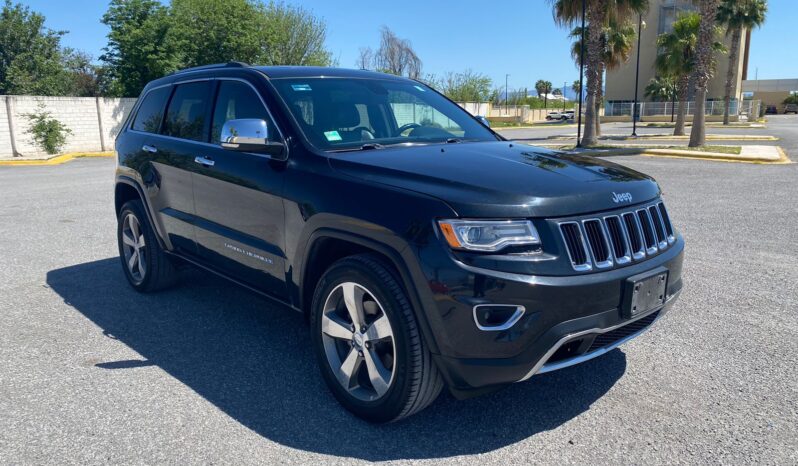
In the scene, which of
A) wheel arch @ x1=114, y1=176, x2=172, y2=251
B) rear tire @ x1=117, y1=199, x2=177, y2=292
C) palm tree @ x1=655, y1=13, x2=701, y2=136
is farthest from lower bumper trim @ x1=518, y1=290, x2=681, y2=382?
palm tree @ x1=655, y1=13, x2=701, y2=136

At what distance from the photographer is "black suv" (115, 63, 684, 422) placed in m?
2.74

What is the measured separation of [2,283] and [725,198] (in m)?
10.1

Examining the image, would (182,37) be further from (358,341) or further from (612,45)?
(358,341)

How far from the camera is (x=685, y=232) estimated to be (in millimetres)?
7547

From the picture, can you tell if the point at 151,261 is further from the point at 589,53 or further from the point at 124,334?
the point at 589,53

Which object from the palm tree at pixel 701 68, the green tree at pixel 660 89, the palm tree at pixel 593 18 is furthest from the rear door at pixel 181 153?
the green tree at pixel 660 89

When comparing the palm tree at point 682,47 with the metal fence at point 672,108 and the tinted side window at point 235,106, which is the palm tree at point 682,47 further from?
the tinted side window at point 235,106

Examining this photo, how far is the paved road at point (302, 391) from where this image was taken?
298 centimetres

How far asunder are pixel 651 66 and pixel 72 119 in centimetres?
4913

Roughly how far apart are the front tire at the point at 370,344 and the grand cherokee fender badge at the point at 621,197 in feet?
3.77

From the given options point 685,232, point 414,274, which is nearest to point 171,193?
point 414,274

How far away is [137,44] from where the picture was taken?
2756cm

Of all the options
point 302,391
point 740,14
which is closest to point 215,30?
point 302,391

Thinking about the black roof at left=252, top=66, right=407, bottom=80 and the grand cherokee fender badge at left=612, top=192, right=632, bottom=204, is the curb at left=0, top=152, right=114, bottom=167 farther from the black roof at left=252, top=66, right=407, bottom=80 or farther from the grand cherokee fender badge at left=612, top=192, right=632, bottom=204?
the grand cherokee fender badge at left=612, top=192, right=632, bottom=204
